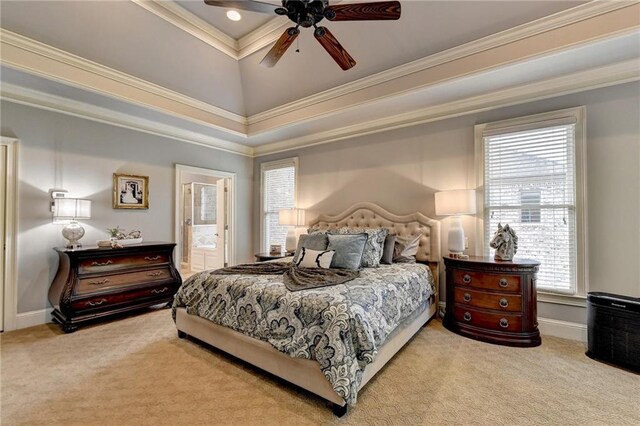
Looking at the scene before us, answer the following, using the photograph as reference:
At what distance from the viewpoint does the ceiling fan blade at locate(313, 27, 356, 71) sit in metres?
2.17

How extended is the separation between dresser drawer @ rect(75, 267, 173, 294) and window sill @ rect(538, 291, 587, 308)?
4630mm

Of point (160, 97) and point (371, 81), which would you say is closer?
point (371, 81)

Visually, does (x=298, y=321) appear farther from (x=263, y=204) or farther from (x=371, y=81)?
(x=263, y=204)

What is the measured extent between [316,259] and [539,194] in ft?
8.48

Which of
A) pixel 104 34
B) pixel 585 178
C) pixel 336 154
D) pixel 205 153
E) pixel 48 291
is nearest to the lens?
pixel 585 178

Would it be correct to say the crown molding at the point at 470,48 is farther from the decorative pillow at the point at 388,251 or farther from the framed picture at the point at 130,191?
the framed picture at the point at 130,191

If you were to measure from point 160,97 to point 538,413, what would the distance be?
505 cm

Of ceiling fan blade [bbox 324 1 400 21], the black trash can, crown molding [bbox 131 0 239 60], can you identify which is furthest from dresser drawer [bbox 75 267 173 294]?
the black trash can

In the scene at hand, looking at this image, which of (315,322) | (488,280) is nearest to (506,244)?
(488,280)

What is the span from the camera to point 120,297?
3475 mm

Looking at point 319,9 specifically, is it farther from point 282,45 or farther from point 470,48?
point 470,48

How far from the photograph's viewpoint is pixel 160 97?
387 centimetres

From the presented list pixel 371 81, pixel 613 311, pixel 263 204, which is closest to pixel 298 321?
pixel 613 311

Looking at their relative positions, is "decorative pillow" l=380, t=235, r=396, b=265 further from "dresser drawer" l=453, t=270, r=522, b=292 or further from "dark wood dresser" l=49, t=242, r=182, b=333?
"dark wood dresser" l=49, t=242, r=182, b=333
